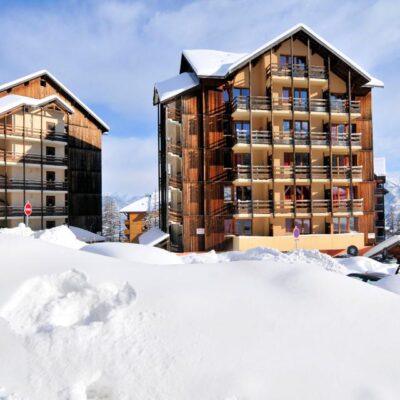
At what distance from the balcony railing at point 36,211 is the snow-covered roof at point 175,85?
1387 cm

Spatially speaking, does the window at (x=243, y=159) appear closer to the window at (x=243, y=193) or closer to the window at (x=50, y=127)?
the window at (x=243, y=193)

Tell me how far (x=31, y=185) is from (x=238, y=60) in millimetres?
20627

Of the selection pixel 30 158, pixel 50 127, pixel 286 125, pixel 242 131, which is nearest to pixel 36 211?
pixel 30 158

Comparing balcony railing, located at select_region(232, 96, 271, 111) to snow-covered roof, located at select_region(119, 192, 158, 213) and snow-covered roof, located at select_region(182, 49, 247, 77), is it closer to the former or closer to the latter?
snow-covered roof, located at select_region(182, 49, 247, 77)

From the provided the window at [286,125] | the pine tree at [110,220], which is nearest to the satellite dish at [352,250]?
the window at [286,125]

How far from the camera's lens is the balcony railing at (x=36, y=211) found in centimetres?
2515

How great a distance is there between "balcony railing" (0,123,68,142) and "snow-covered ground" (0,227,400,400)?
24.9m

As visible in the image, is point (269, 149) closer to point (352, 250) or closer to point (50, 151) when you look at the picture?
point (352, 250)

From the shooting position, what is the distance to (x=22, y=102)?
25312 millimetres

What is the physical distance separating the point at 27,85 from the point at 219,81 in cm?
1868

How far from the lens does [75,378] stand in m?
3.18

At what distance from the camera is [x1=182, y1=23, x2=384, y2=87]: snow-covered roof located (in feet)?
73.1

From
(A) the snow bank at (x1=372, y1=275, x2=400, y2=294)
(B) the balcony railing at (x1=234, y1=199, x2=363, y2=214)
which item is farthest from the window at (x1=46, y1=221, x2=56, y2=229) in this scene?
(A) the snow bank at (x1=372, y1=275, x2=400, y2=294)

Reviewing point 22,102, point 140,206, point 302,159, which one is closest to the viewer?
point 302,159
